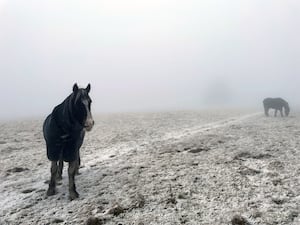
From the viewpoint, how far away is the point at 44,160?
54.4 ft

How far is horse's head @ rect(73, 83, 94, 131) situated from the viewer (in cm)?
982

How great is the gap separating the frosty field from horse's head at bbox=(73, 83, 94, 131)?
2.61 m

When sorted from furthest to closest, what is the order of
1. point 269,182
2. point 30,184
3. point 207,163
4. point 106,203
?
point 207,163 < point 30,184 < point 269,182 < point 106,203

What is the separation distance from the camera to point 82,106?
9945 mm

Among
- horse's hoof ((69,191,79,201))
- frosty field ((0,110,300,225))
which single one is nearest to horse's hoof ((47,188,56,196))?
frosty field ((0,110,300,225))

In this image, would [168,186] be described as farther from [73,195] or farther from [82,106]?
[82,106]

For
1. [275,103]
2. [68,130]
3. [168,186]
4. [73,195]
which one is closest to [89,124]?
[68,130]

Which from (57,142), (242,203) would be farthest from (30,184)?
(242,203)

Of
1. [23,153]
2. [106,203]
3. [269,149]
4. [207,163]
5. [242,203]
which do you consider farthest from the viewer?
[23,153]

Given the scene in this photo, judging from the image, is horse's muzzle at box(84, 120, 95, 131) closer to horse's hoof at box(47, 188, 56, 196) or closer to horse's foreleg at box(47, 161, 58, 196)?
horse's foreleg at box(47, 161, 58, 196)

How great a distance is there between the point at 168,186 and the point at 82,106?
409 centimetres

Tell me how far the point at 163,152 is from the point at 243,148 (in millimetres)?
4277

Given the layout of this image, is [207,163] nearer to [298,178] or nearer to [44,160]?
[298,178]

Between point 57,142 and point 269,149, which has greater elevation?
point 57,142
